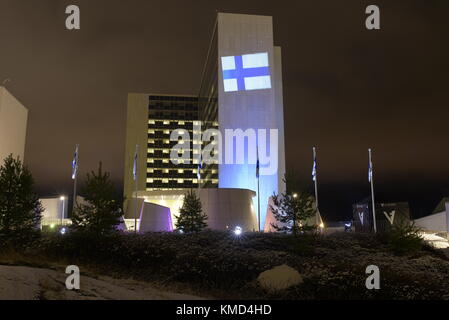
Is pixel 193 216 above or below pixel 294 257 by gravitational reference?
above

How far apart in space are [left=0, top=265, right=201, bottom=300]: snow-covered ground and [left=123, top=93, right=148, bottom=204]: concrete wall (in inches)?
5167

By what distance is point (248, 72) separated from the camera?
94250 millimetres

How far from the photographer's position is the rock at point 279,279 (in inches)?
805

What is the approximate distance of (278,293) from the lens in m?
19.7

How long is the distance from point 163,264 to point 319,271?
856 cm

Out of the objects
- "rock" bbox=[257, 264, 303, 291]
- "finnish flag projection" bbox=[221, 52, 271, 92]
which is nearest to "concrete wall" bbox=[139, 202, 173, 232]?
"rock" bbox=[257, 264, 303, 291]

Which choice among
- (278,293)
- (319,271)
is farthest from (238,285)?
(319,271)

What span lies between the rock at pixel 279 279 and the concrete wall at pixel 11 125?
222ft

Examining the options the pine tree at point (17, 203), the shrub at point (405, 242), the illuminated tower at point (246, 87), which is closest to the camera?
the pine tree at point (17, 203)

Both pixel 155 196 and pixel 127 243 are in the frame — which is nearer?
pixel 127 243

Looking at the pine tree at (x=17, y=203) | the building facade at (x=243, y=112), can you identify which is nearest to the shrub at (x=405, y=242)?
the pine tree at (x=17, y=203)
